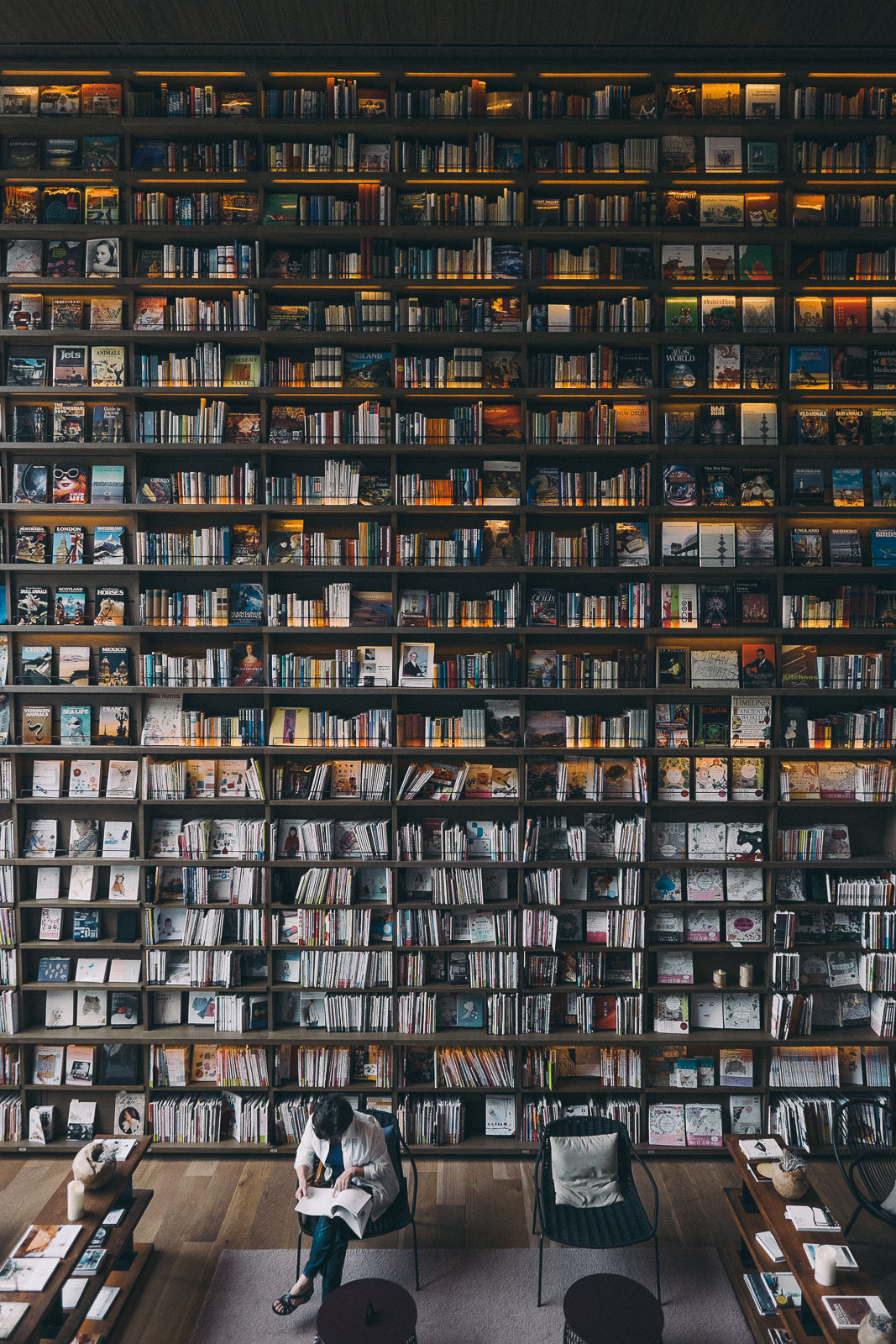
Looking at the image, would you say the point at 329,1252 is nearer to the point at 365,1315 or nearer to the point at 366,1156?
the point at 366,1156

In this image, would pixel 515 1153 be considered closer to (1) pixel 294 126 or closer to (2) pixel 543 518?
(2) pixel 543 518

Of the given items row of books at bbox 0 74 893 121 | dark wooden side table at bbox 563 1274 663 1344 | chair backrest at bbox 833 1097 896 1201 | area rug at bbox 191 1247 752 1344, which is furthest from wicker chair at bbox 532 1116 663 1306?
row of books at bbox 0 74 893 121

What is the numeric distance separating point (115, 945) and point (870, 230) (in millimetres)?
5705

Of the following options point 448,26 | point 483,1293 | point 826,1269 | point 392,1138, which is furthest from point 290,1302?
point 448,26

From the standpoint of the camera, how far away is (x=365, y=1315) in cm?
322

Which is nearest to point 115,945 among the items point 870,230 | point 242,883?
point 242,883

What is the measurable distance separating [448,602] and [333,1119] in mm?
2594

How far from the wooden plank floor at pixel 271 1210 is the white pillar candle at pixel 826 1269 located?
2.97ft

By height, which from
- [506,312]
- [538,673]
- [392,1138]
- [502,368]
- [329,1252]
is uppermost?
[506,312]

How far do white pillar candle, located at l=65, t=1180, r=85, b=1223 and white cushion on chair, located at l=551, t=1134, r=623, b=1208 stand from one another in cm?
206

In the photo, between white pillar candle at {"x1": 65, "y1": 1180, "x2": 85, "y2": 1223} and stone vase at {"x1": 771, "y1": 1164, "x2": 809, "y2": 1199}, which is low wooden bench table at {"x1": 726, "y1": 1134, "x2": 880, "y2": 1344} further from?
white pillar candle at {"x1": 65, "y1": 1180, "x2": 85, "y2": 1223}

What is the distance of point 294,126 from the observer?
4.57 m

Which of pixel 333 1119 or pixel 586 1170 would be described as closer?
pixel 333 1119

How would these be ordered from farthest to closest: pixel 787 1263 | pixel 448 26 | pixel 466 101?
pixel 466 101 → pixel 448 26 → pixel 787 1263
